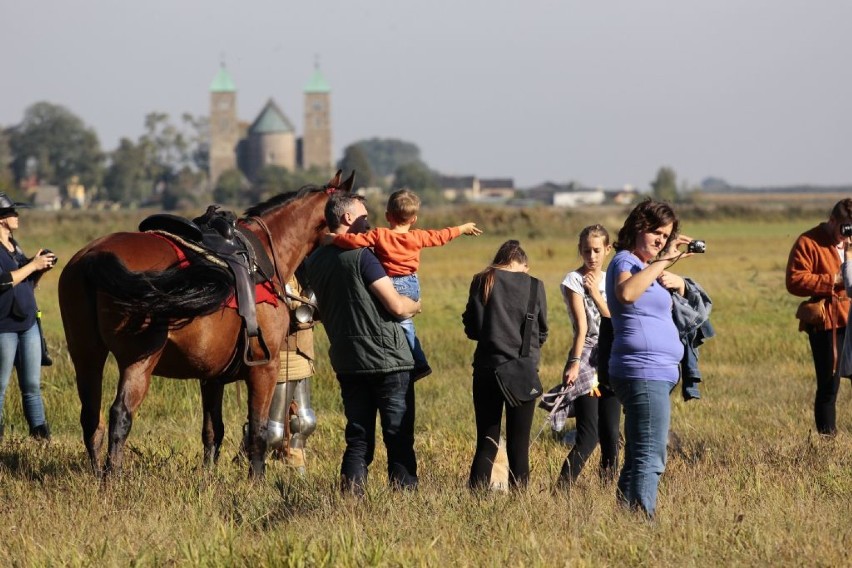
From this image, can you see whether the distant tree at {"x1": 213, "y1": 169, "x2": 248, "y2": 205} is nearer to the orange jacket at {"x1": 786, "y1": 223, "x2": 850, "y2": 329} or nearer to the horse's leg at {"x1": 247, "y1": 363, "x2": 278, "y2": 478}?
the orange jacket at {"x1": 786, "y1": 223, "x2": 850, "y2": 329}

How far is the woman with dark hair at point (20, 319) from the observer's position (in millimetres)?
9234

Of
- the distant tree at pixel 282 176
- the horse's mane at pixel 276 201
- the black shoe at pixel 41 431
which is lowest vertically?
the distant tree at pixel 282 176

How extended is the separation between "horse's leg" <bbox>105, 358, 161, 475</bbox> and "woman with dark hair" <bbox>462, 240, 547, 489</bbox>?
6.17 ft

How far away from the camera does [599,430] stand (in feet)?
25.5

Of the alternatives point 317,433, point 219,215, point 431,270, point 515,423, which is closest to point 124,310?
point 219,215

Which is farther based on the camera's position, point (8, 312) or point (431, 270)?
point (431, 270)

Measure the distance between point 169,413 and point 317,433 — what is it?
73.2 inches

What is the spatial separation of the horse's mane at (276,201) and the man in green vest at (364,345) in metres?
1.49

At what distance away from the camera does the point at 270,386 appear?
7934mm

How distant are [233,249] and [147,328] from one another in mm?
Result: 800

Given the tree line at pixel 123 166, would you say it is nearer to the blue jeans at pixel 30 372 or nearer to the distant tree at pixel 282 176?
the distant tree at pixel 282 176

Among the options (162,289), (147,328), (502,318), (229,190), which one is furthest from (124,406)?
(229,190)

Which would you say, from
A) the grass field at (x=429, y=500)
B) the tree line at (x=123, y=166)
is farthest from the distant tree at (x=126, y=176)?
the grass field at (x=429, y=500)

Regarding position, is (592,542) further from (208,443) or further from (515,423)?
(208,443)
